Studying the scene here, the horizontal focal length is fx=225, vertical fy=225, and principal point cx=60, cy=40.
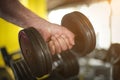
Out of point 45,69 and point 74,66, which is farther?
point 74,66

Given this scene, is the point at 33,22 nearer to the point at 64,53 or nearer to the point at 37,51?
the point at 37,51

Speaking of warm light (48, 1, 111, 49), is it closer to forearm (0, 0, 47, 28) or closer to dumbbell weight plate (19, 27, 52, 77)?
forearm (0, 0, 47, 28)

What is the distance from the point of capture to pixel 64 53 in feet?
5.26

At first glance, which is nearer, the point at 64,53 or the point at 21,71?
the point at 21,71

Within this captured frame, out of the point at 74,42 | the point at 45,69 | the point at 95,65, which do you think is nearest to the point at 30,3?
the point at 74,42

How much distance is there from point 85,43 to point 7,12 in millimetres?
505

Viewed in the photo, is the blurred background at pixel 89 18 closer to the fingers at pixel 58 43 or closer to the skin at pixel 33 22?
the skin at pixel 33 22

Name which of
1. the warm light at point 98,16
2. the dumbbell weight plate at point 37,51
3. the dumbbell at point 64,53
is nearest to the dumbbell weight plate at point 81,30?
the dumbbell at point 64,53

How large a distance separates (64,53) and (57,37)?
34 centimetres

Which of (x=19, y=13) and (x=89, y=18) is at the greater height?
(x=19, y=13)

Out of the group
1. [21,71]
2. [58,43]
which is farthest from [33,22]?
[21,71]

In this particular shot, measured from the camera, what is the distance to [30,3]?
1452 millimetres

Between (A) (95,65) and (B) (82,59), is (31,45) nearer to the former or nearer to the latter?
(B) (82,59)

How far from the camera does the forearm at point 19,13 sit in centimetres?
133
